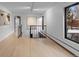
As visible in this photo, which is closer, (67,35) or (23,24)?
(67,35)

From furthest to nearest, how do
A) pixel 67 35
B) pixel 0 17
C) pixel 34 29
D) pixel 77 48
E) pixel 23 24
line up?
pixel 23 24 → pixel 34 29 → pixel 0 17 → pixel 67 35 → pixel 77 48

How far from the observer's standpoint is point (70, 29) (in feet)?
15.4

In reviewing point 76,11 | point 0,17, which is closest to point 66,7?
point 76,11

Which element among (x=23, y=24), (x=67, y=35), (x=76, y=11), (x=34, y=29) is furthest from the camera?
(x=23, y=24)

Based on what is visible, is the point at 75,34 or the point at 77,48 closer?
the point at 77,48

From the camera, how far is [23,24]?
513 inches

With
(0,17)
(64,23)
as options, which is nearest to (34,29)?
(0,17)

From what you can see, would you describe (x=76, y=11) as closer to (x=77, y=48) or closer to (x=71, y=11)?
(x=71, y=11)

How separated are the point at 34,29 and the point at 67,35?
6.01m

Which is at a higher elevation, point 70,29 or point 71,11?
point 71,11

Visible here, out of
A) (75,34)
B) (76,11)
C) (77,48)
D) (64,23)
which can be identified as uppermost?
(76,11)

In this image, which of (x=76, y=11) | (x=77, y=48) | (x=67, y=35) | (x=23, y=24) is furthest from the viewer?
(x=23, y=24)

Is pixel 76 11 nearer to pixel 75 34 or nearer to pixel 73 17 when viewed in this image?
pixel 73 17

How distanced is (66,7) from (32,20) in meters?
8.65
